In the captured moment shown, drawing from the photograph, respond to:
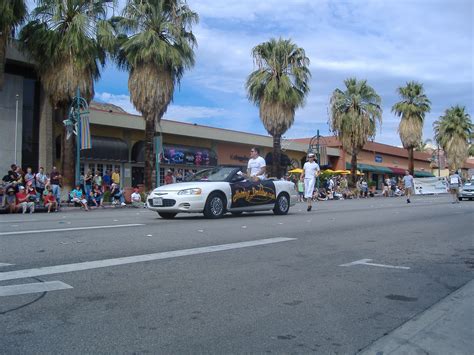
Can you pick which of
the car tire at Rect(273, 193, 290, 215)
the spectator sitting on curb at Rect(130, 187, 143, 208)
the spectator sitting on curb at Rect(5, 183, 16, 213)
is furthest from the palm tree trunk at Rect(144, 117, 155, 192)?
the car tire at Rect(273, 193, 290, 215)

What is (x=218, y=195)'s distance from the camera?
1289cm

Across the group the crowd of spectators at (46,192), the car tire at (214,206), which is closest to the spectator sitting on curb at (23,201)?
the crowd of spectators at (46,192)

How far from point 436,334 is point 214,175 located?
9.51m

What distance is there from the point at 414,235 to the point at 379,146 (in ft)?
165

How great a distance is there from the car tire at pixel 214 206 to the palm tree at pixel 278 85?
1892 centimetres

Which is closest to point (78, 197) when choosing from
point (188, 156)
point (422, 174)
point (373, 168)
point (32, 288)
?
point (188, 156)

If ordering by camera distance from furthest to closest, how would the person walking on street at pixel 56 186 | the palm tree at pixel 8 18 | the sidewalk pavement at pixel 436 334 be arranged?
1. the person walking on street at pixel 56 186
2. the palm tree at pixel 8 18
3. the sidewalk pavement at pixel 436 334

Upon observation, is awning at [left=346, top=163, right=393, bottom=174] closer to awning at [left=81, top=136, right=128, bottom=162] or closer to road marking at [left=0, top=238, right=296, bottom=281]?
awning at [left=81, top=136, right=128, bottom=162]

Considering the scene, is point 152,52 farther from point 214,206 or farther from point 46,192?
point 214,206

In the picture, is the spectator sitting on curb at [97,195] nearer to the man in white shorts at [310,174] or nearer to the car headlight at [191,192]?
the man in white shorts at [310,174]

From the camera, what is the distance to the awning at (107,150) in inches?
1125

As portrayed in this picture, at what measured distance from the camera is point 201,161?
119 feet

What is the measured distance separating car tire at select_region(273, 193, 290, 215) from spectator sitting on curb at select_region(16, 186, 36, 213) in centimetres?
872

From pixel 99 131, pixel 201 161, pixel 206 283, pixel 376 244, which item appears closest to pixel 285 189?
pixel 376 244
